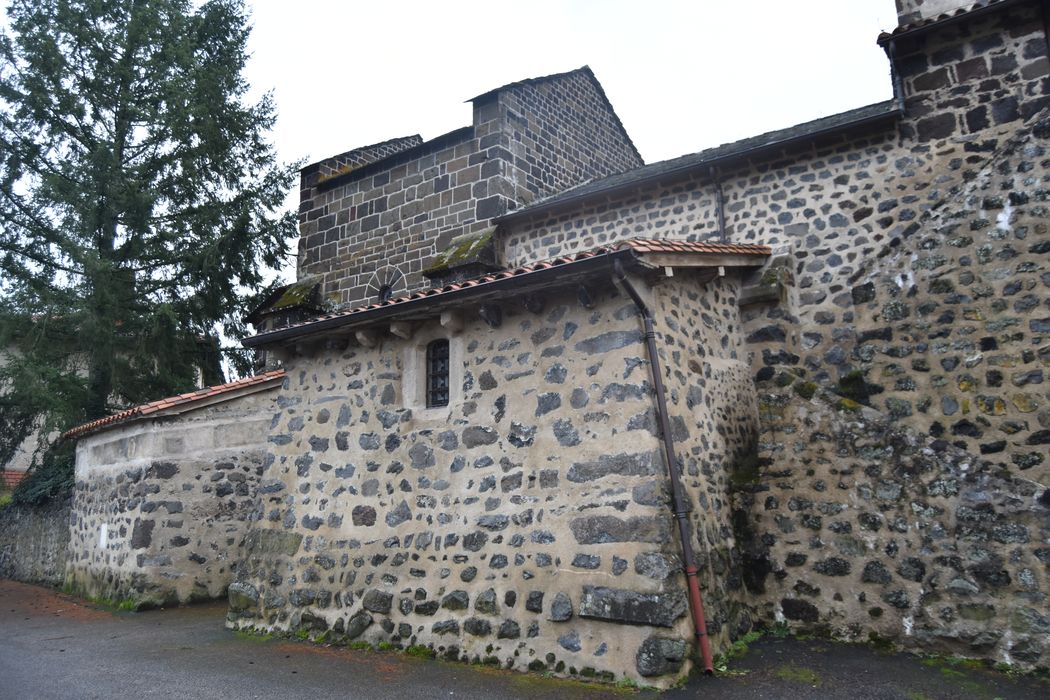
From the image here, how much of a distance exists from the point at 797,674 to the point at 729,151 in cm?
701

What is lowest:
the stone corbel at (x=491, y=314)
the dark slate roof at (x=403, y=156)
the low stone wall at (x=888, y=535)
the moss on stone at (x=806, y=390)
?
the low stone wall at (x=888, y=535)

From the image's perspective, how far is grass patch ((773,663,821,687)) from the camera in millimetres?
5480

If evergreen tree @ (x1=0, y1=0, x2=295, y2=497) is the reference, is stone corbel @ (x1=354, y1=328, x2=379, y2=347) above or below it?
below

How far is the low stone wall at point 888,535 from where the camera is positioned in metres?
5.82

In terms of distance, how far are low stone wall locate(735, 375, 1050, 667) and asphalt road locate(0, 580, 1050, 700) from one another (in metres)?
0.34

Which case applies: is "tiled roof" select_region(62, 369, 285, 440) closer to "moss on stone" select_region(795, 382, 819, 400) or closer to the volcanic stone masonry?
the volcanic stone masonry

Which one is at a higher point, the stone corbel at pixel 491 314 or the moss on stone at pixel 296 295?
the moss on stone at pixel 296 295

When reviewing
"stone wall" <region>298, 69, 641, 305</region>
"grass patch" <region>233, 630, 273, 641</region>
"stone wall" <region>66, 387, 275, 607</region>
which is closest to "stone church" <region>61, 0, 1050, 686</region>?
"grass patch" <region>233, 630, 273, 641</region>

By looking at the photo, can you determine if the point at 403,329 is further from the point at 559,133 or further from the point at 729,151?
the point at 559,133

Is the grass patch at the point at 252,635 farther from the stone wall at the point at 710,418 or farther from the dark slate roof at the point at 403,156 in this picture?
the dark slate roof at the point at 403,156

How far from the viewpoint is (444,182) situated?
1330 centimetres

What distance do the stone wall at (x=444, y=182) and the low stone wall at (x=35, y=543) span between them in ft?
22.4

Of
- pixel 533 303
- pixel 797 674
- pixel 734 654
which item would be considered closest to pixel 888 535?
pixel 797 674

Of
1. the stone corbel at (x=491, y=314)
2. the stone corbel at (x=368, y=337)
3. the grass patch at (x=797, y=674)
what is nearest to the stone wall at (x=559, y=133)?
the stone corbel at (x=368, y=337)
